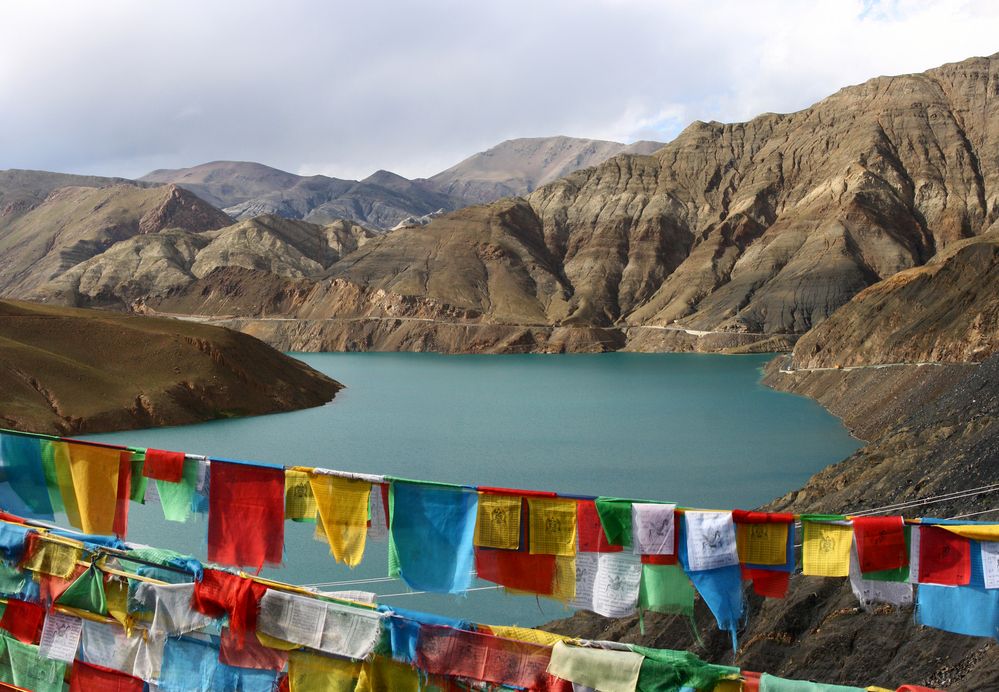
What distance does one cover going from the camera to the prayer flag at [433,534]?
1048 cm

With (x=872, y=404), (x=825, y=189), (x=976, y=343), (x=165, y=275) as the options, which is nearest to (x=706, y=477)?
(x=872, y=404)

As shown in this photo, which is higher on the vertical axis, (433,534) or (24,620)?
(433,534)

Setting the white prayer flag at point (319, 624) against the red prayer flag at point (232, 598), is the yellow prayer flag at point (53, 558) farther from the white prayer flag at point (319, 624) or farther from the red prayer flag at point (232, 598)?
the white prayer flag at point (319, 624)

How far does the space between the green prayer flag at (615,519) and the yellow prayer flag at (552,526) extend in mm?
338

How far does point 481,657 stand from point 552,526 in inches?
77.7

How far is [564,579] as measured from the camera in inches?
408

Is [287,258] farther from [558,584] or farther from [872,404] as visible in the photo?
[558,584]

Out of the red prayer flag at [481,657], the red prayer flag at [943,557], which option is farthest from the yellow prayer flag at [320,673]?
the red prayer flag at [943,557]

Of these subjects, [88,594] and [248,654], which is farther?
[88,594]

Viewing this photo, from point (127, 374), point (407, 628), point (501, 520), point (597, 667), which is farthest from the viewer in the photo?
point (127, 374)

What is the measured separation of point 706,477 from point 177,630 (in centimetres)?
2989

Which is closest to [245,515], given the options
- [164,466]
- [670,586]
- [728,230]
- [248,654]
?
[164,466]

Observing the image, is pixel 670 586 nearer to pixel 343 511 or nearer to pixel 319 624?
pixel 319 624

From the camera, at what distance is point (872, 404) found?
53469 millimetres
